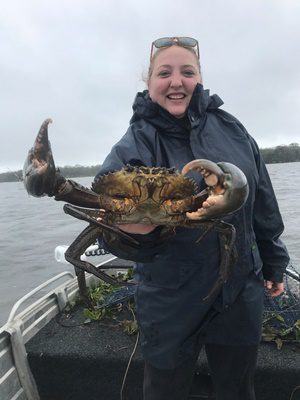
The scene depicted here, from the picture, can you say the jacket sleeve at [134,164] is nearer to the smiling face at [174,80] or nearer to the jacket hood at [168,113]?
the jacket hood at [168,113]

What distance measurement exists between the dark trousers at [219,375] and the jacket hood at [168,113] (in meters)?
1.55

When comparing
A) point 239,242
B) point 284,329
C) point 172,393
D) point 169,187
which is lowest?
point 284,329

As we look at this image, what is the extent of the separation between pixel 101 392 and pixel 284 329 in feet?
6.23

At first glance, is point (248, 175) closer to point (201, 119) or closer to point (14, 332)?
point (201, 119)

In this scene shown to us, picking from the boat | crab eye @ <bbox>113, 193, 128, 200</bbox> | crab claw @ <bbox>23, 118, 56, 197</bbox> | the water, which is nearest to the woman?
crab eye @ <bbox>113, 193, 128, 200</bbox>

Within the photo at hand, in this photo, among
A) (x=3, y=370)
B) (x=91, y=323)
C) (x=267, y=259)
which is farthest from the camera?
(x=91, y=323)

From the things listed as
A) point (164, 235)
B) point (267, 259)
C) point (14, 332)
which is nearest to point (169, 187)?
point (164, 235)

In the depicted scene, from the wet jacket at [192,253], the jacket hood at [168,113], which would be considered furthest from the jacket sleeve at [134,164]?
the jacket hood at [168,113]

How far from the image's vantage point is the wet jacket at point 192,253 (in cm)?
253

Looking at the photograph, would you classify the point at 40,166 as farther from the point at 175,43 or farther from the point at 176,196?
the point at 175,43

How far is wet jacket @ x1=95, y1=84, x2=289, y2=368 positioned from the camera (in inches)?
99.4

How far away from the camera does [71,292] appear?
508cm

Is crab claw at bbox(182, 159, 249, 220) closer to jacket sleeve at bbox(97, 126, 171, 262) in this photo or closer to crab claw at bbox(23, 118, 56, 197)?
jacket sleeve at bbox(97, 126, 171, 262)

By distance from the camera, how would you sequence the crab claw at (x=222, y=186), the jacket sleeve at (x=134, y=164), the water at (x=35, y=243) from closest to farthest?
the crab claw at (x=222, y=186), the jacket sleeve at (x=134, y=164), the water at (x=35, y=243)
